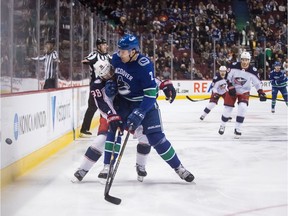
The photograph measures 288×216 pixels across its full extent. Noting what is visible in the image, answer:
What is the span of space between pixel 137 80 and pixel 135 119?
309 mm

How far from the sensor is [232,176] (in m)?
4.16

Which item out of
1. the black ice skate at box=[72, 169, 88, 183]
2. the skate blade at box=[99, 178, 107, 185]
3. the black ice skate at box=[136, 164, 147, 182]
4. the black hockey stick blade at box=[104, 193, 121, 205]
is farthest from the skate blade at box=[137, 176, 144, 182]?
the black hockey stick blade at box=[104, 193, 121, 205]

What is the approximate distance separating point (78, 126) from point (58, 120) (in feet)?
4.60

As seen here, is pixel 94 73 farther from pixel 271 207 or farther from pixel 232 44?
pixel 232 44

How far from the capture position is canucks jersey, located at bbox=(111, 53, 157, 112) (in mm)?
3506

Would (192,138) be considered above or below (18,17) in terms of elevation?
below

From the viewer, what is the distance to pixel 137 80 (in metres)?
3.58

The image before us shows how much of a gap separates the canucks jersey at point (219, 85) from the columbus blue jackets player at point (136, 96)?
5.57 metres

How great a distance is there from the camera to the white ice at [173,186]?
3.06 m

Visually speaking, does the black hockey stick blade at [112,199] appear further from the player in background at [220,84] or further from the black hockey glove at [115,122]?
the player in background at [220,84]

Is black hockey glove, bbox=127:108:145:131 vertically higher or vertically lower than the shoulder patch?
lower

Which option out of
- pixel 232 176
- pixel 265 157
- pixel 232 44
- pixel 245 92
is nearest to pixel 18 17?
pixel 232 176

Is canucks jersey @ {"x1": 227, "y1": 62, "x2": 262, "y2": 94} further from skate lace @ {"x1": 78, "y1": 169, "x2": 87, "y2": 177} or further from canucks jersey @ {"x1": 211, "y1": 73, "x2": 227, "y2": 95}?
skate lace @ {"x1": 78, "y1": 169, "x2": 87, "y2": 177}

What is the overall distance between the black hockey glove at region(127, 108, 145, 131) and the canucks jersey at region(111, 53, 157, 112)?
0.15ft
